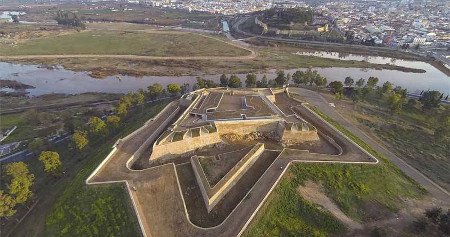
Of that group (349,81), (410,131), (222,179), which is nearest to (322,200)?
(222,179)

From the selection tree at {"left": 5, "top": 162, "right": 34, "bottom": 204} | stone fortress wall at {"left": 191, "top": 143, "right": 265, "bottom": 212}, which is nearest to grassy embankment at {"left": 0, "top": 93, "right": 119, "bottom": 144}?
tree at {"left": 5, "top": 162, "right": 34, "bottom": 204}

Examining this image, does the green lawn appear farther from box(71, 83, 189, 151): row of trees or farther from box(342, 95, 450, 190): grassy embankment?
box(342, 95, 450, 190): grassy embankment

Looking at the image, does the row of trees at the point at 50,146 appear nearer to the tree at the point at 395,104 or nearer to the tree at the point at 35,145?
the tree at the point at 35,145

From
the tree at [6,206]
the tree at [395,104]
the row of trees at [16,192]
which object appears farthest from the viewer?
the tree at [395,104]

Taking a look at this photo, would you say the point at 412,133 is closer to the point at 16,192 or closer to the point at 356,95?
the point at 356,95

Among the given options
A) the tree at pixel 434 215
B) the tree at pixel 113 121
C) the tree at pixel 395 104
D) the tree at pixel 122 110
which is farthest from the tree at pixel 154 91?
the tree at pixel 434 215
